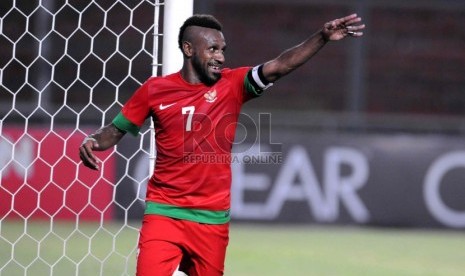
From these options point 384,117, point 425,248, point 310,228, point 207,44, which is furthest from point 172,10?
point 384,117

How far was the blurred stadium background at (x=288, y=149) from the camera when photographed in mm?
10000

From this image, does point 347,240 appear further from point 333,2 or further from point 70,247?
point 333,2

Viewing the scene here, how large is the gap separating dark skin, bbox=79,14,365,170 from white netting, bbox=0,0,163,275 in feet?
3.42

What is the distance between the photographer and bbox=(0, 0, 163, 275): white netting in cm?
858

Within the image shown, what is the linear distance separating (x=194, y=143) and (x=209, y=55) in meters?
0.44

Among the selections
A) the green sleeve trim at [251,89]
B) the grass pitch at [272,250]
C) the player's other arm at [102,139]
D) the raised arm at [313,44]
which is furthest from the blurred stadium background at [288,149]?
the raised arm at [313,44]

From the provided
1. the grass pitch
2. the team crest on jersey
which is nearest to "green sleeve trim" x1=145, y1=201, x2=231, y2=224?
the team crest on jersey

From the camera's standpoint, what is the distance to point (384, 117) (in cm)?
1520

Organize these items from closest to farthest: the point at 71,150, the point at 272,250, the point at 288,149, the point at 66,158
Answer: the point at 272,250, the point at 66,158, the point at 71,150, the point at 288,149

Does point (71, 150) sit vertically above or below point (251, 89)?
below

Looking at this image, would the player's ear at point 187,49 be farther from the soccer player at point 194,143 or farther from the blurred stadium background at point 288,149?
the blurred stadium background at point 288,149

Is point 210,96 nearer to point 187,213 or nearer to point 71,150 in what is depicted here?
point 187,213

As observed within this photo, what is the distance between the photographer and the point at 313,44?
534 centimetres

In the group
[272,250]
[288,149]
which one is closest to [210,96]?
[272,250]
